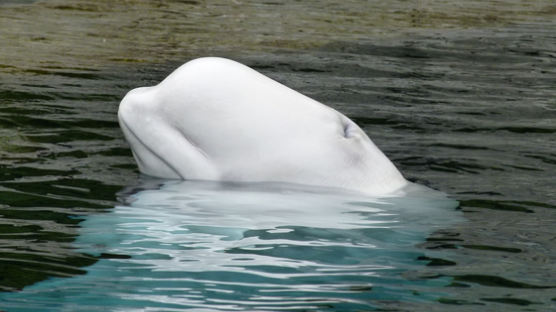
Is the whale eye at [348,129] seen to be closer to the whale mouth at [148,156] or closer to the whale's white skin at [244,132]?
the whale's white skin at [244,132]

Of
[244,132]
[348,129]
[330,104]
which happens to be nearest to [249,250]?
[244,132]

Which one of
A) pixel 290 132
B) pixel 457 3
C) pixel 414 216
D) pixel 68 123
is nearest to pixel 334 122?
pixel 290 132

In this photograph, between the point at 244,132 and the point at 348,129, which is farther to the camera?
the point at 348,129

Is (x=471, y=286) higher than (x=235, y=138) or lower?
lower

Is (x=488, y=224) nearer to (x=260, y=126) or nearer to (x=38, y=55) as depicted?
(x=260, y=126)

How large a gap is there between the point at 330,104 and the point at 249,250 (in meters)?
3.27

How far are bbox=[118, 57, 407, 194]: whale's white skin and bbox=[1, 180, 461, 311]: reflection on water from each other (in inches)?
2.6

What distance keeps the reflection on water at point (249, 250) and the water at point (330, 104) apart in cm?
1

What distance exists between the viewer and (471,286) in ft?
11.1

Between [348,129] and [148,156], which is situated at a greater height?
[348,129]

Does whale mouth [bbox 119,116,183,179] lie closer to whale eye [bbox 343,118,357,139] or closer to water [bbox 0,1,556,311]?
water [bbox 0,1,556,311]

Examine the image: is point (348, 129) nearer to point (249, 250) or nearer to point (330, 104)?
point (249, 250)

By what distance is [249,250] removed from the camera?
3.62 m

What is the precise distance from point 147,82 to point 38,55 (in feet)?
4.51
